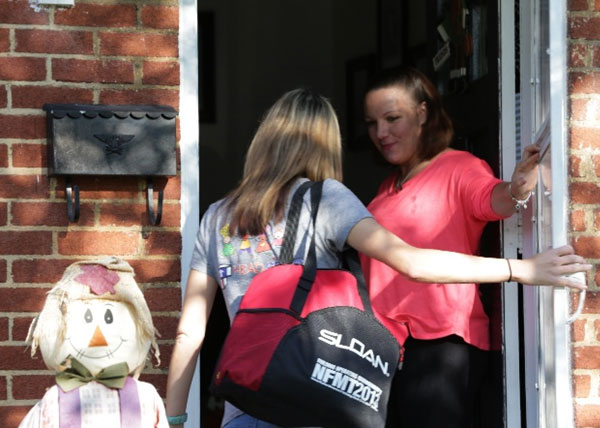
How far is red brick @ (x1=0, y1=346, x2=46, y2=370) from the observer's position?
12.8 ft

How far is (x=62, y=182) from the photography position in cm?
396

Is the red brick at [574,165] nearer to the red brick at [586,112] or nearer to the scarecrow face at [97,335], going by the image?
the red brick at [586,112]

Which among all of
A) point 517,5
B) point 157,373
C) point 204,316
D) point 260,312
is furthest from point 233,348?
point 517,5

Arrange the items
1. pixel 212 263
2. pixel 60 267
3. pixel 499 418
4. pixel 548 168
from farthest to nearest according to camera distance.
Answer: pixel 499 418 → pixel 60 267 → pixel 548 168 → pixel 212 263

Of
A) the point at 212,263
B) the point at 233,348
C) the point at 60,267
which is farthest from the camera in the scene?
the point at 60,267

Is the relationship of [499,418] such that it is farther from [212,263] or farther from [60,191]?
[60,191]

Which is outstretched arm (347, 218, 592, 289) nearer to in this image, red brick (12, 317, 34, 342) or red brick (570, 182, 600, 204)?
red brick (570, 182, 600, 204)

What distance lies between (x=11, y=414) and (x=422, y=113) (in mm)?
1764

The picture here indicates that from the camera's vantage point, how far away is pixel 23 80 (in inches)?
156

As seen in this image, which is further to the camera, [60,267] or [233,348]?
[60,267]

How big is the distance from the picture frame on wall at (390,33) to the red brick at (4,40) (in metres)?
2.87

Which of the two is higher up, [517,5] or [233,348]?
[517,5]

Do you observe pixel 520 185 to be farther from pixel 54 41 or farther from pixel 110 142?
pixel 54 41

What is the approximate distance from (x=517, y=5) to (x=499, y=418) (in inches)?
59.8
